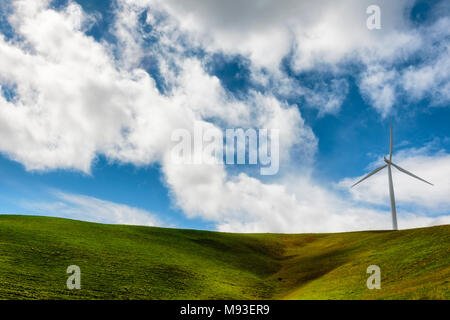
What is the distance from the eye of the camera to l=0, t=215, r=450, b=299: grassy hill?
87.4ft

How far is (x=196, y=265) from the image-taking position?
43688 millimetres

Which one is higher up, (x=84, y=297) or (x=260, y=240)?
(x=260, y=240)

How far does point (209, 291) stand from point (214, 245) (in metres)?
27.1

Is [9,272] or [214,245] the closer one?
[9,272]

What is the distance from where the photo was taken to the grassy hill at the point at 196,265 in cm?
2662

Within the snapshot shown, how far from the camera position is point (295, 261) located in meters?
54.6

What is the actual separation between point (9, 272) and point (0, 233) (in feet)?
54.2
